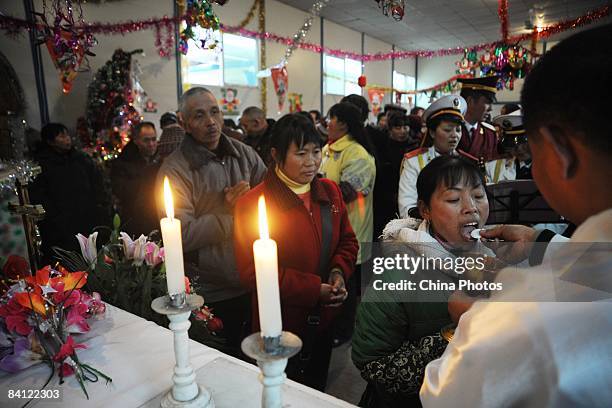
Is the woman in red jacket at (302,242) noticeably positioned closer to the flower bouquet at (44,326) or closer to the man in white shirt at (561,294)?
the flower bouquet at (44,326)

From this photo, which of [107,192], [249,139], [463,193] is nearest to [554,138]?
[463,193]

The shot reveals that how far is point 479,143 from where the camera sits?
258cm

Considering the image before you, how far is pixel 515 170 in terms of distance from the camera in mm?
2523

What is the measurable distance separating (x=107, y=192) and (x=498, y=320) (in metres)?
3.99

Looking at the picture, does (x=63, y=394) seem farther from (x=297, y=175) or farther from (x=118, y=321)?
(x=297, y=175)

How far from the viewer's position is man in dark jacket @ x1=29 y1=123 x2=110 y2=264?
9.95ft

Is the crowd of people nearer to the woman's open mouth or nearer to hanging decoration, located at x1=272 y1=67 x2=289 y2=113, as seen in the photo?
the woman's open mouth

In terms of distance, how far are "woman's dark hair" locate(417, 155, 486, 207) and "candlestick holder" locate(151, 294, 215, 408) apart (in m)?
0.97

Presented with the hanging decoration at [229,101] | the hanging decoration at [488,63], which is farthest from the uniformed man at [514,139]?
the hanging decoration at [229,101]

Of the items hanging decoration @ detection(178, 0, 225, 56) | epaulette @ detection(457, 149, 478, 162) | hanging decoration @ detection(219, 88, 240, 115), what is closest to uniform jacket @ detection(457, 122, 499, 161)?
epaulette @ detection(457, 149, 478, 162)

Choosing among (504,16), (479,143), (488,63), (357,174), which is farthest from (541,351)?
(488,63)

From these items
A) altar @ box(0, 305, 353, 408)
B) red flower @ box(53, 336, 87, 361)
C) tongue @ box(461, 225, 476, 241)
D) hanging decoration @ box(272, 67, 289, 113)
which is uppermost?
hanging decoration @ box(272, 67, 289, 113)

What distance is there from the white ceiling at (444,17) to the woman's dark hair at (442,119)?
4911 mm

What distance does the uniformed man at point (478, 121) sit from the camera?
8.42 feet
